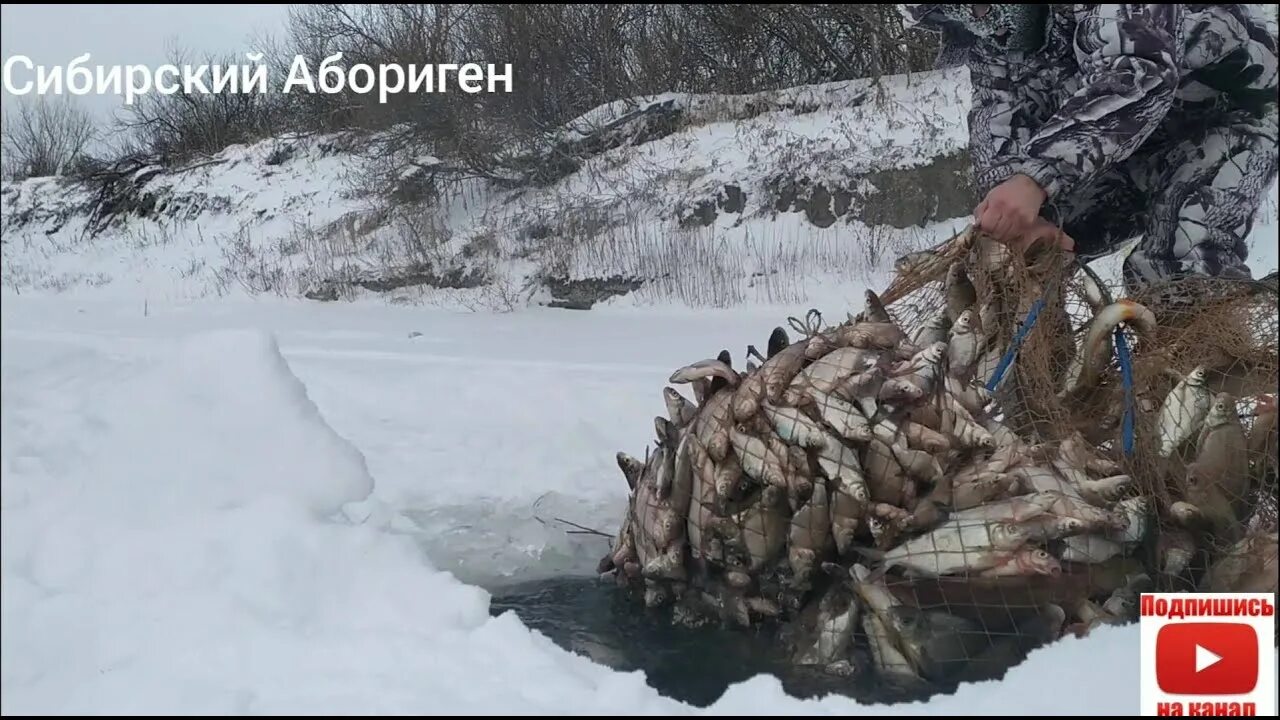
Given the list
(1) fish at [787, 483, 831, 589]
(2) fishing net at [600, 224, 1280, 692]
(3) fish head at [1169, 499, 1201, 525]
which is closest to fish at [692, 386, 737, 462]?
(2) fishing net at [600, 224, 1280, 692]

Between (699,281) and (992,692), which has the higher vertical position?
(699,281)

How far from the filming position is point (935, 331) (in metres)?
2.58

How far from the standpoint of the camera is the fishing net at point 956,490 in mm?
1959

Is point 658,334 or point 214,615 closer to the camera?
point 214,615

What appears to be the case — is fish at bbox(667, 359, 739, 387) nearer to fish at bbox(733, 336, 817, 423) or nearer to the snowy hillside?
fish at bbox(733, 336, 817, 423)

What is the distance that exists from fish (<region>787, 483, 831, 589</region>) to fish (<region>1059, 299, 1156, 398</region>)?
2.52 ft

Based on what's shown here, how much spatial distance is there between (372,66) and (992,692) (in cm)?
1581

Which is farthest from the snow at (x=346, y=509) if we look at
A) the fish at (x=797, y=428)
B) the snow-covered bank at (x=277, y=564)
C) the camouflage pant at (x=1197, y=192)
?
the camouflage pant at (x=1197, y=192)

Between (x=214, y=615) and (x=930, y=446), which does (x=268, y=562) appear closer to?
(x=214, y=615)

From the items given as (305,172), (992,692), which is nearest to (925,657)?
(992,692)

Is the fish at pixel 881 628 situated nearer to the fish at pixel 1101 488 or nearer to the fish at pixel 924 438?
the fish at pixel 924 438

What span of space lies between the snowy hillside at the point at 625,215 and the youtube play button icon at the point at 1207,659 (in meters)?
6.25

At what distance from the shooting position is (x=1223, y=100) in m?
2.70

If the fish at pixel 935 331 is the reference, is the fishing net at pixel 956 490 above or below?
below
